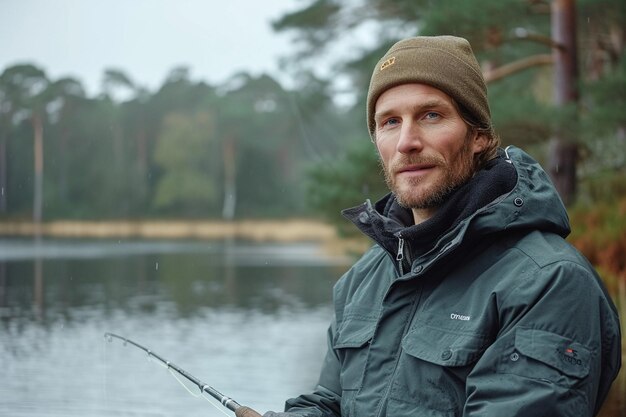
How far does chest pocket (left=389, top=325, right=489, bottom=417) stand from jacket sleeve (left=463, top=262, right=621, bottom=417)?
53 mm

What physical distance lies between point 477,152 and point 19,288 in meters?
Answer: 18.1

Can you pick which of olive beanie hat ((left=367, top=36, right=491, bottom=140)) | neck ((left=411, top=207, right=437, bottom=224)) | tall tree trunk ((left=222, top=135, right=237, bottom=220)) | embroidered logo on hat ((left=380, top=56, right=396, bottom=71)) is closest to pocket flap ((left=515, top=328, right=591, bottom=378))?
neck ((left=411, top=207, right=437, bottom=224))

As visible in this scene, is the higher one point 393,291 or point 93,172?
point 393,291

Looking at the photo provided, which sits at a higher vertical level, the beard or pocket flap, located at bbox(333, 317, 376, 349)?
the beard

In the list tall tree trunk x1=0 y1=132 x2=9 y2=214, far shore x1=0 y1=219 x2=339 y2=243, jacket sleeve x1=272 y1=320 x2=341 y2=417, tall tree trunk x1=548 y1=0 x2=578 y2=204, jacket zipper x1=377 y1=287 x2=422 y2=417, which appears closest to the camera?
jacket zipper x1=377 y1=287 x2=422 y2=417

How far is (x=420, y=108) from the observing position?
6.40ft

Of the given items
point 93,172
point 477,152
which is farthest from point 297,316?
point 93,172

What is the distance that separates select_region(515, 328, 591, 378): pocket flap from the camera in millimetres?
1643

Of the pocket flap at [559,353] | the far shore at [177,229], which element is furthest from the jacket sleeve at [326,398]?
the far shore at [177,229]

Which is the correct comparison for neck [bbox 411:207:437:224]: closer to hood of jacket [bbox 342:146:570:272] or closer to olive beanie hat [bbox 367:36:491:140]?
hood of jacket [bbox 342:146:570:272]

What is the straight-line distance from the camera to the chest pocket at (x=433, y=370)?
1.77 metres

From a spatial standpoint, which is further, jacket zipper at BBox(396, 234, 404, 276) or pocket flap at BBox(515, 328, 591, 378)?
jacket zipper at BBox(396, 234, 404, 276)

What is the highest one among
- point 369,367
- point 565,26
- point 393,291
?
point 565,26

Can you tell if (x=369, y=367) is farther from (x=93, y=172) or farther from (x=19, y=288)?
(x=93, y=172)
